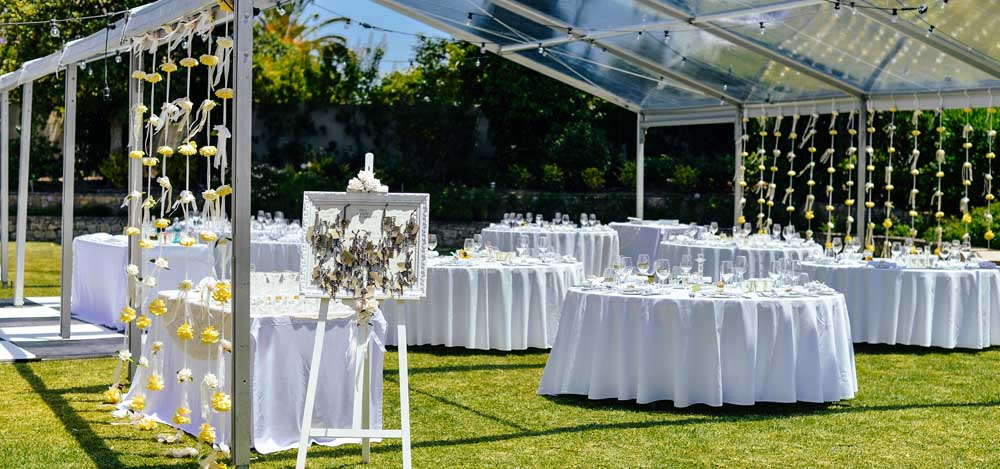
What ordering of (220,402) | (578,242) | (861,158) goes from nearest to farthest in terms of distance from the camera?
(220,402)
(861,158)
(578,242)

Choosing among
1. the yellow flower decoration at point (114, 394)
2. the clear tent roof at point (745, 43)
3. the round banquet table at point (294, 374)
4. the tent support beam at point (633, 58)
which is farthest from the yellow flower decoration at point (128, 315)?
the tent support beam at point (633, 58)

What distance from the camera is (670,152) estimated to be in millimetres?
23281

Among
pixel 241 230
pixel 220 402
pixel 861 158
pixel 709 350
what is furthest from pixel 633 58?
pixel 220 402

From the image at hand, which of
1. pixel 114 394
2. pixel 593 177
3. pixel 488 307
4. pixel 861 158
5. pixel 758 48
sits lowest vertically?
pixel 114 394

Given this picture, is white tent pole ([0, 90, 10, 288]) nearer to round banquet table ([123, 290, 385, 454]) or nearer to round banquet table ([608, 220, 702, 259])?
round banquet table ([608, 220, 702, 259])

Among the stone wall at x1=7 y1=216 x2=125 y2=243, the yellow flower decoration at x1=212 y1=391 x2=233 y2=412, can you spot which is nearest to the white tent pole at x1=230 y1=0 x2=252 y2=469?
the yellow flower decoration at x1=212 y1=391 x2=233 y2=412

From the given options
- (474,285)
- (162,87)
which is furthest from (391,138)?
(474,285)

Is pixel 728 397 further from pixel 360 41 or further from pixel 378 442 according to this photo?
pixel 360 41

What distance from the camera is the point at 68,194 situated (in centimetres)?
919

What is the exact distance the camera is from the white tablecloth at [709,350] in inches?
269

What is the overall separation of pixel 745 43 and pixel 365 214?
7.00 m

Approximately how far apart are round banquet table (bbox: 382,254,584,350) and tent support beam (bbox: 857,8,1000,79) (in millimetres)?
3438

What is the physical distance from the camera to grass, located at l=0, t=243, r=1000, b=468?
5656mm

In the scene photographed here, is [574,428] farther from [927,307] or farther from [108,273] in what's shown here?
[108,273]
